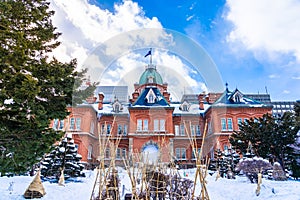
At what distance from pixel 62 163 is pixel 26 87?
19.9ft

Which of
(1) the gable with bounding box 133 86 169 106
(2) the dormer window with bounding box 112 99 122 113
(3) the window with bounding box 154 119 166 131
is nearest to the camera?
(3) the window with bounding box 154 119 166 131

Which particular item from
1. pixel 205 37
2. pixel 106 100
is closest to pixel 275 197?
pixel 205 37

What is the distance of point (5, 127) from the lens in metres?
4.36

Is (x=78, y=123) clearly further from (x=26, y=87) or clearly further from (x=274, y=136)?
(x=274, y=136)

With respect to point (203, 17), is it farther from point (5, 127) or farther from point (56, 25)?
point (5, 127)

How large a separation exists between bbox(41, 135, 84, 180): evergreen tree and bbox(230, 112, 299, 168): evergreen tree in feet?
31.8

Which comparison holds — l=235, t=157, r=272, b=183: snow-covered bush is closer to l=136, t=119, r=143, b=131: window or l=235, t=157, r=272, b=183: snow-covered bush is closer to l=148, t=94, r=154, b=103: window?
l=136, t=119, r=143, b=131: window

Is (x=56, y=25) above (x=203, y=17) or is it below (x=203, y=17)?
below

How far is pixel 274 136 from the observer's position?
11680mm

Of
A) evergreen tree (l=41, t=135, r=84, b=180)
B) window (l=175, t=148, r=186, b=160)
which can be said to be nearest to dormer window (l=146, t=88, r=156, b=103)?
window (l=175, t=148, r=186, b=160)

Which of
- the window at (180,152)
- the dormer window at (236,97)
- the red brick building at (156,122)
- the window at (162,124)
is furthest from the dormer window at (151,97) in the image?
the dormer window at (236,97)

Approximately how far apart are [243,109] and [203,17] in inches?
589

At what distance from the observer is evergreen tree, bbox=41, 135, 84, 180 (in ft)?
29.2

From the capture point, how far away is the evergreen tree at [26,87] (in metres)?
4.33
